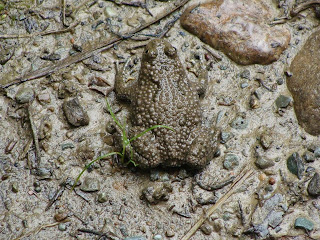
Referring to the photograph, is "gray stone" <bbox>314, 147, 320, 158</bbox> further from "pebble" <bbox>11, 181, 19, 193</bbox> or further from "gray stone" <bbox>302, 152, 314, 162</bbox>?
"pebble" <bbox>11, 181, 19, 193</bbox>

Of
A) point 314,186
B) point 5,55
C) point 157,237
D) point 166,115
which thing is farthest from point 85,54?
point 314,186

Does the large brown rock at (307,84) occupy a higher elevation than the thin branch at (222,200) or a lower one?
higher

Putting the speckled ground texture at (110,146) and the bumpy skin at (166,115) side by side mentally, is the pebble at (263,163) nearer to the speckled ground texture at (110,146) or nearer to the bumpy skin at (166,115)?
the speckled ground texture at (110,146)

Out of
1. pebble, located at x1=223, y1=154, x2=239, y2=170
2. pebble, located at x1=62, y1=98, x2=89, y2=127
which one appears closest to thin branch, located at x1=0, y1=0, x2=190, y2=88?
pebble, located at x1=62, y1=98, x2=89, y2=127

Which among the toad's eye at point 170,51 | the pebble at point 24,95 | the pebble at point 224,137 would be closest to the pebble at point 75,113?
the pebble at point 24,95

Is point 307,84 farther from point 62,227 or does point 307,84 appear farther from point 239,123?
point 62,227

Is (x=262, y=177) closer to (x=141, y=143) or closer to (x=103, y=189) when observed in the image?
(x=141, y=143)
